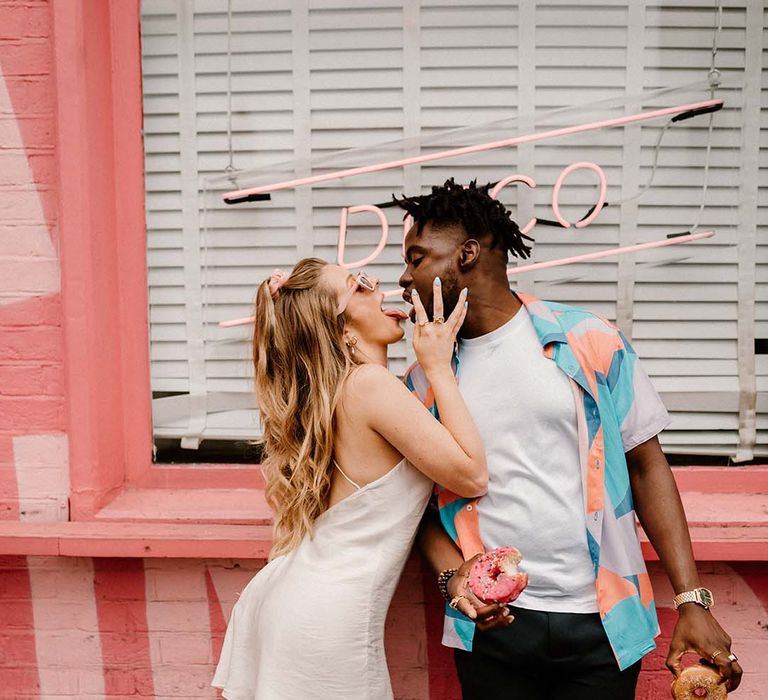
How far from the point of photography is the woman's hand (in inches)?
82.1

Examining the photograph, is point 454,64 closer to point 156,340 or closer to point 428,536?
point 156,340

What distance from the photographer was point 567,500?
2.07 m

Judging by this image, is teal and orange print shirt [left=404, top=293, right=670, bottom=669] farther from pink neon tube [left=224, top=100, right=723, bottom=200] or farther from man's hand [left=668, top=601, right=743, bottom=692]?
pink neon tube [left=224, top=100, right=723, bottom=200]

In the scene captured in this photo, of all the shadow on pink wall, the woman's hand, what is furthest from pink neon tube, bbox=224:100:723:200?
the shadow on pink wall

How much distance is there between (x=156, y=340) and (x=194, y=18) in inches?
50.6

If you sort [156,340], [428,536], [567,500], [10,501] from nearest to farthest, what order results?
[567,500] < [428,536] < [10,501] < [156,340]

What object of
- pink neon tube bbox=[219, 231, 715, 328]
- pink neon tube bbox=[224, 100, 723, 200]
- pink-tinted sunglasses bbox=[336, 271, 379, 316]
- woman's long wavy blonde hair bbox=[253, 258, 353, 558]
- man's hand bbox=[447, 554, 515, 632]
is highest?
pink neon tube bbox=[224, 100, 723, 200]

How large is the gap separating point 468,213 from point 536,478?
2.51 feet

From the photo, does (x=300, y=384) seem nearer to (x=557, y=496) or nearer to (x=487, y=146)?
(x=557, y=496)

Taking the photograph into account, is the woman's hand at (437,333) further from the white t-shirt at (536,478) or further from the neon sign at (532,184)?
the neon sign at (532,184)

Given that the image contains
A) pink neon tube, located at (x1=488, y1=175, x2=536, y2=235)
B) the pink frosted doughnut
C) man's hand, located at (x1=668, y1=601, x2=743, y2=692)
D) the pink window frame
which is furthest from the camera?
pink neon tube, located at (x1=488, y1=175, x2=536, y2=235)

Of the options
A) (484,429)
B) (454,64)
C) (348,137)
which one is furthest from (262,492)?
(454,64)

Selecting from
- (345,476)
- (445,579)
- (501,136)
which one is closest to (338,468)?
(345,476)

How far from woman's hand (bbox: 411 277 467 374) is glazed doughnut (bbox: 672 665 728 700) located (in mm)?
999
